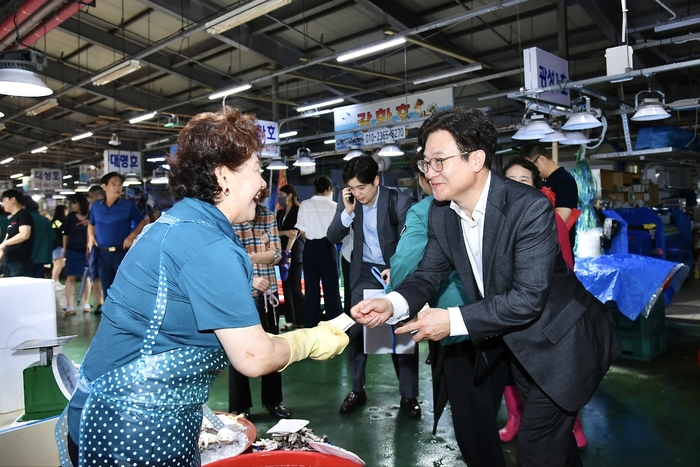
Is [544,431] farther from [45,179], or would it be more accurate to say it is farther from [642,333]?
[45,179]

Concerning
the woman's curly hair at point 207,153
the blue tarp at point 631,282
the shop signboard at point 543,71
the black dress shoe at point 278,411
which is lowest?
the black dress shoe at point 278,411

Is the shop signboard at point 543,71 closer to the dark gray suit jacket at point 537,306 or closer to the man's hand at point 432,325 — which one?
the dark gray suit jacket at point 537,306

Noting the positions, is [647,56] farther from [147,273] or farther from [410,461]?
[147,273]

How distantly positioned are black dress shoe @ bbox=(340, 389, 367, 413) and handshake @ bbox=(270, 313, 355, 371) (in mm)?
2362

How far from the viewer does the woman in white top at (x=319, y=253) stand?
585 cm

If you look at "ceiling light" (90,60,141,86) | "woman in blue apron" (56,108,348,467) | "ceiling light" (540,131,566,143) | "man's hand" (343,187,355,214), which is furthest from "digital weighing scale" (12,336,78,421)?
"ceiling light" (90,60,141,86)

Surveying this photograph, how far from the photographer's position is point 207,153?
1.44 m

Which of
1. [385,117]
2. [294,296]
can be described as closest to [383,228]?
[294,296]

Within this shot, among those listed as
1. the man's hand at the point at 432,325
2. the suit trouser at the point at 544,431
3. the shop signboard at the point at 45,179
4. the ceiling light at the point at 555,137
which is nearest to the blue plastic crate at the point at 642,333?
the ceiling light at the point at 555,137

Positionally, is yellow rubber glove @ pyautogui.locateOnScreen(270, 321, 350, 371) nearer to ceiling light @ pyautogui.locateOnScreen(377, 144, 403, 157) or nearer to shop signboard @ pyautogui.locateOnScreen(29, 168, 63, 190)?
ceiling light @ pyautogui.locateOnScreen(377, 144, 403, 157)

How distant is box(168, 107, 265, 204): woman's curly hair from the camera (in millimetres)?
1439

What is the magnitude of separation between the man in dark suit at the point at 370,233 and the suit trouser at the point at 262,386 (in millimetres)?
508

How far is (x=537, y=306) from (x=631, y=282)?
143 inches

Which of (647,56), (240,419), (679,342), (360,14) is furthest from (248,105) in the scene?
(240,419)
